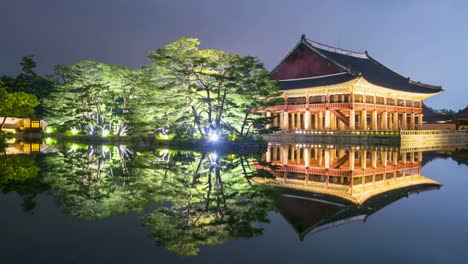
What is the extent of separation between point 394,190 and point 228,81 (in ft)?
60.6

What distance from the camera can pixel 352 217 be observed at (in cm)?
959

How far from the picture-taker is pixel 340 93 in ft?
148

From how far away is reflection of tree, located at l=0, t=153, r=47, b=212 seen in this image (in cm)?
1121

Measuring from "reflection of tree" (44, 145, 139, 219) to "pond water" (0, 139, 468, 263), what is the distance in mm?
35

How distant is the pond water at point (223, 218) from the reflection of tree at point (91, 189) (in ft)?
→ 0.11

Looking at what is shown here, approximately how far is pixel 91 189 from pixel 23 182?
10.7 feet

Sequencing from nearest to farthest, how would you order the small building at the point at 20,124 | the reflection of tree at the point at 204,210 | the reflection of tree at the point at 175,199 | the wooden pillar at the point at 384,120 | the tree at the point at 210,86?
the reflection of tree at the point at 204,210 → the reflection of tree at the point at 175,199 → the tree at the point at 210,86 → the wooden pillar at the point at 384,120 → the small building at the point at 20,124

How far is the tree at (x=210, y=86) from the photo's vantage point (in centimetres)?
2989

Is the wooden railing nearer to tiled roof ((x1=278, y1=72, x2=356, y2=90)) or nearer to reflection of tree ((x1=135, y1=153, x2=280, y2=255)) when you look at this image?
tiled roof ((x1=278, y1=72, x2=356, y2=90))

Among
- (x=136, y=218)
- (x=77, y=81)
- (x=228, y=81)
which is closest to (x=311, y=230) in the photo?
(x=136, y=218)

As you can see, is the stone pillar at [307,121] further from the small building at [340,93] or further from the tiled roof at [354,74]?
the tiled roof at [354,74]

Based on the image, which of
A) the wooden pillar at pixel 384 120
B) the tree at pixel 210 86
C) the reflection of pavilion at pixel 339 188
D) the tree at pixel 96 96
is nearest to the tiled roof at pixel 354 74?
the wooden pillar at pixel 384 120

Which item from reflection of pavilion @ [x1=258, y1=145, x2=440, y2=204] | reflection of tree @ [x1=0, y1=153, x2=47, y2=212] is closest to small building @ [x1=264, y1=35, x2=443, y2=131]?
reflection of pavilion @ [x1=258, y1=145, x2=440, y2=204]

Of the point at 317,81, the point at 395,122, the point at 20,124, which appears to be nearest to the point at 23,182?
the point at 317,81
